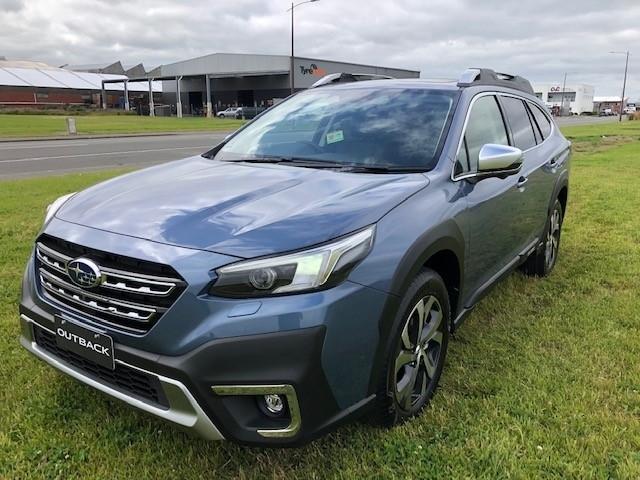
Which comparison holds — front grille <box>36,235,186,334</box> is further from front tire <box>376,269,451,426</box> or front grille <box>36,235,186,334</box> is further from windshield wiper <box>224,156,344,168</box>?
windshield wiper <box>224,156,344,168</box>

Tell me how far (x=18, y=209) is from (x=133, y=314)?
6.27 m

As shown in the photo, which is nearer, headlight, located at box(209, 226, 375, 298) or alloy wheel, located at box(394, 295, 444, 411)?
headlight, located at box(209, 226, 375, 298)

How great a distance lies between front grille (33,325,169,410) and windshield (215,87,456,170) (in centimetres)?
159

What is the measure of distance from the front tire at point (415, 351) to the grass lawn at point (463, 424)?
0.35ft

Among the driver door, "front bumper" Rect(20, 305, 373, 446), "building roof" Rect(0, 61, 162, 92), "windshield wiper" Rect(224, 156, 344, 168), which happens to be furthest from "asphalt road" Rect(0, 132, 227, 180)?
"building roof" Rect(0, 61, 162, 92)

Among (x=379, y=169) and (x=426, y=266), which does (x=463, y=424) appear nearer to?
(x=426, y=266)

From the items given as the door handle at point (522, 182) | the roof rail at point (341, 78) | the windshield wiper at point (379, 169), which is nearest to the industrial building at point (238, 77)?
the roof rail at point (341, 78)

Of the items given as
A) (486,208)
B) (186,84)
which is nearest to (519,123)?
(486,208)

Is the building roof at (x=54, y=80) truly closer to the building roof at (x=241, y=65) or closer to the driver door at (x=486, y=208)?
the building roof at (x=241, y=65)

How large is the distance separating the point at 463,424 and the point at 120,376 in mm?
1615

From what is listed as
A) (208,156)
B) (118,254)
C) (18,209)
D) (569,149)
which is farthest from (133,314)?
(18,209)

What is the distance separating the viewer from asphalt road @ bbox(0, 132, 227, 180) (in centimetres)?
1352

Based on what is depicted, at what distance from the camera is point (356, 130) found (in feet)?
11.6

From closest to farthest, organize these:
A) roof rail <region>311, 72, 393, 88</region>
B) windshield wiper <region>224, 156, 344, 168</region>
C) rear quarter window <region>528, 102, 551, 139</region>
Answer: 1. windshield wiper <region>224, 156, 344, 168</region>
2. roof rail <region>311, 72, 393, 88</region>
3. rear quarter window <region>528, 102, 551, 139</region>
